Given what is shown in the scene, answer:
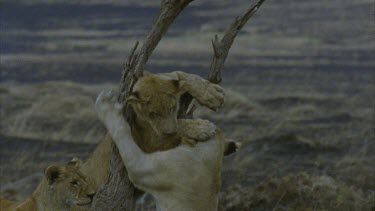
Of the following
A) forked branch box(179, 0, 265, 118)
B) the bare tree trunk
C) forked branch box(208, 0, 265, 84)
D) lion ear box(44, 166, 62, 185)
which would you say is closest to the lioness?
the bare tree trunk

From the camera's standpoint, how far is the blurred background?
12648 mm

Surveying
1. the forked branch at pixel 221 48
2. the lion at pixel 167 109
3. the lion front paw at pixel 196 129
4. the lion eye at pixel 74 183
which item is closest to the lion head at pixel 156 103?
the lion at pixel 167 109

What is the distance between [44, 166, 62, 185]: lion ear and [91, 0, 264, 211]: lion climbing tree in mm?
794

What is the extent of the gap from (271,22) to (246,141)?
16.3m

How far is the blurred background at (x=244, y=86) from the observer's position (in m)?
12.6

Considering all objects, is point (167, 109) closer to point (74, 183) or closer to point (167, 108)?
point (167, 108)

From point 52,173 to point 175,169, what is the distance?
4.64ft

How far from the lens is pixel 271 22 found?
31.3 m

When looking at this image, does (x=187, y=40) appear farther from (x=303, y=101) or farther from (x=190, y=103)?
(x=190, y=103)

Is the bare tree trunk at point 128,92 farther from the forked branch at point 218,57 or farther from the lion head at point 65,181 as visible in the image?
the lion head at point 65,181

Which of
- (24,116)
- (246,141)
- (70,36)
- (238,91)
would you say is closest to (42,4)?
(70,36)

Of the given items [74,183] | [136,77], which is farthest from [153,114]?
[74,183]

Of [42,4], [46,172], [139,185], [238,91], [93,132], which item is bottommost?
[42,4]

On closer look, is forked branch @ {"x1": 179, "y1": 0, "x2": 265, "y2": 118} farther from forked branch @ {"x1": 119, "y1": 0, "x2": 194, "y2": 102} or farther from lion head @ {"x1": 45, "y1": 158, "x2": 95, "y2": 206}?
lion head @ {"x1": 45, "y1": 158, "x2": 95, "y2": 206}
